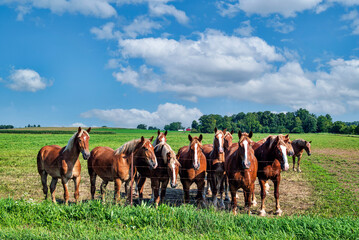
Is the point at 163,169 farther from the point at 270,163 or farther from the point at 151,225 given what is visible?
the point at 270,163

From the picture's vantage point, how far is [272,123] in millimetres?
118938

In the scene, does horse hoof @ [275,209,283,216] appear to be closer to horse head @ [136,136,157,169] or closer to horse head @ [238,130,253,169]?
horse head @ [238,130,253,169]

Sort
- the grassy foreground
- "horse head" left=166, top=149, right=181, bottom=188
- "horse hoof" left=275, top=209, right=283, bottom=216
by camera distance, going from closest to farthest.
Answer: the grassy foreground < "horse head" left=166, top=149, right=181, bottom=188 < "horse hoof" left=275, top=209, right=283, bottom=216

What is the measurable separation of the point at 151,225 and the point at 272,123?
122 metres

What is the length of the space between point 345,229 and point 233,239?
88.2 inches

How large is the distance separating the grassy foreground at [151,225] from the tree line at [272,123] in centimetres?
9868

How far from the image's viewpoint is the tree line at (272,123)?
10581cm

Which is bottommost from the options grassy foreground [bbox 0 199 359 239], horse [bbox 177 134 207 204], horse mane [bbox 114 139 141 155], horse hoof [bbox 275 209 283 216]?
horse hoof [bbox 275 209 283 216]

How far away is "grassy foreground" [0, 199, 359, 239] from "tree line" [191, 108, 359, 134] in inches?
3885

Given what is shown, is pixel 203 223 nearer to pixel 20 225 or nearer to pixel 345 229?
pixel 345 229

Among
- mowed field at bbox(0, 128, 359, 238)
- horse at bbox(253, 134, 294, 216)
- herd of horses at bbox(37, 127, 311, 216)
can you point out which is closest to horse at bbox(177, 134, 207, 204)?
herd of horses at bbox(37, 127, 311, 216)

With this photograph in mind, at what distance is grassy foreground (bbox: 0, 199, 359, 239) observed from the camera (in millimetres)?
4648

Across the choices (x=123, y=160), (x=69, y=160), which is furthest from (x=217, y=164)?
(x=69, y=160)

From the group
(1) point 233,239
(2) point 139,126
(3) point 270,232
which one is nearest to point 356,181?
(3) point 270,232
